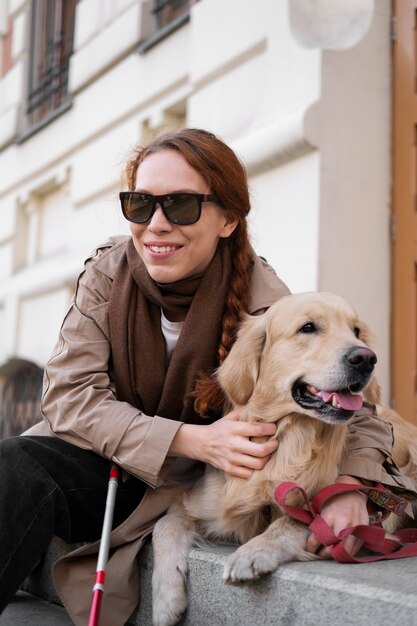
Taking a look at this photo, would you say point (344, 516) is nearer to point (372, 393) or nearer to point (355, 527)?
point (355, 527)

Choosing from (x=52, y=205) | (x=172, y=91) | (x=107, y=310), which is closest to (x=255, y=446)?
(x=107, y=310)

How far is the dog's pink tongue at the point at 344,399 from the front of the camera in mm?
2088

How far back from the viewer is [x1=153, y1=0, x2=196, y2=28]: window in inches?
245

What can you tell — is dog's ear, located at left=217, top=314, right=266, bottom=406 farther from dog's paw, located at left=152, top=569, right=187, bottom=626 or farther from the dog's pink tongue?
dog's paw, located at left=152, top=569, right=187, bottom=626

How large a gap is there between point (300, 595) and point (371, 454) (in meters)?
0.61

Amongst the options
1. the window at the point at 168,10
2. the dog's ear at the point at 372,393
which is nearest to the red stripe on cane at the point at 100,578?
the dog's ear at the point at 372,393

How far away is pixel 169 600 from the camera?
211 cm

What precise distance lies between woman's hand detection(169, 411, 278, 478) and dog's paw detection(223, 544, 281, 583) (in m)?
0.29

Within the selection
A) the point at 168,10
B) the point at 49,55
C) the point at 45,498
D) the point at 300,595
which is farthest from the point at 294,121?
the point at 49,55

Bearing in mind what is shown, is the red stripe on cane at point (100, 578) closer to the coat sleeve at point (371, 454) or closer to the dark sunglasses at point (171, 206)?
the coat sleeve at point (371, 454)

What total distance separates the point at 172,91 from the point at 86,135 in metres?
1.33

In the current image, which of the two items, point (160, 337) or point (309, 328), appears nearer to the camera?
point (309, 328)

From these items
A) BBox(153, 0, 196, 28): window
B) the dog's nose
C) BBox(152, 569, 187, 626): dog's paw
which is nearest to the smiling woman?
BBox(152, 569, 187, 626): dog's paw

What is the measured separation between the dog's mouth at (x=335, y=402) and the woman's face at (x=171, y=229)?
2.07 feet
